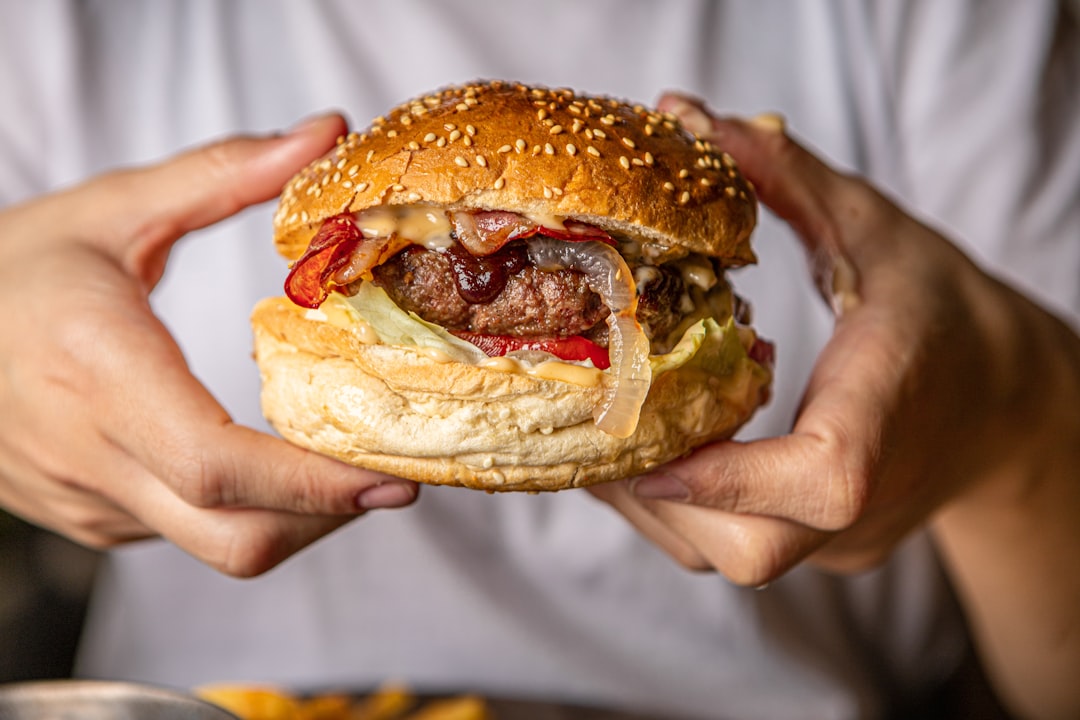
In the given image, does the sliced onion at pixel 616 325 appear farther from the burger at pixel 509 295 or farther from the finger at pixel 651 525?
the finger at pixel 651 525

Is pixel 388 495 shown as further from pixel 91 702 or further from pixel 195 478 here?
pixel 91 702

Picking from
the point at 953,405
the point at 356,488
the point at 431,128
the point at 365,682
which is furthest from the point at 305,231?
the point at 365,682

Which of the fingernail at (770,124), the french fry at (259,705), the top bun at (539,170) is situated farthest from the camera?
the french fry at (259,705)

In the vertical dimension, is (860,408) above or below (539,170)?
below

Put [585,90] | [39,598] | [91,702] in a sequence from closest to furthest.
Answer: [91,702] → [585,90] → [39,598]

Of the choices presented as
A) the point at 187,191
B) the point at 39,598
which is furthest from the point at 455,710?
the point at 39,598

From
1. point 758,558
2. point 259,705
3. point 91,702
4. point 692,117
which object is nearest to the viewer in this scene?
point 91,702

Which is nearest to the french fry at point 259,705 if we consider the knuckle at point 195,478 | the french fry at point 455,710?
the french fry at point 455,710
